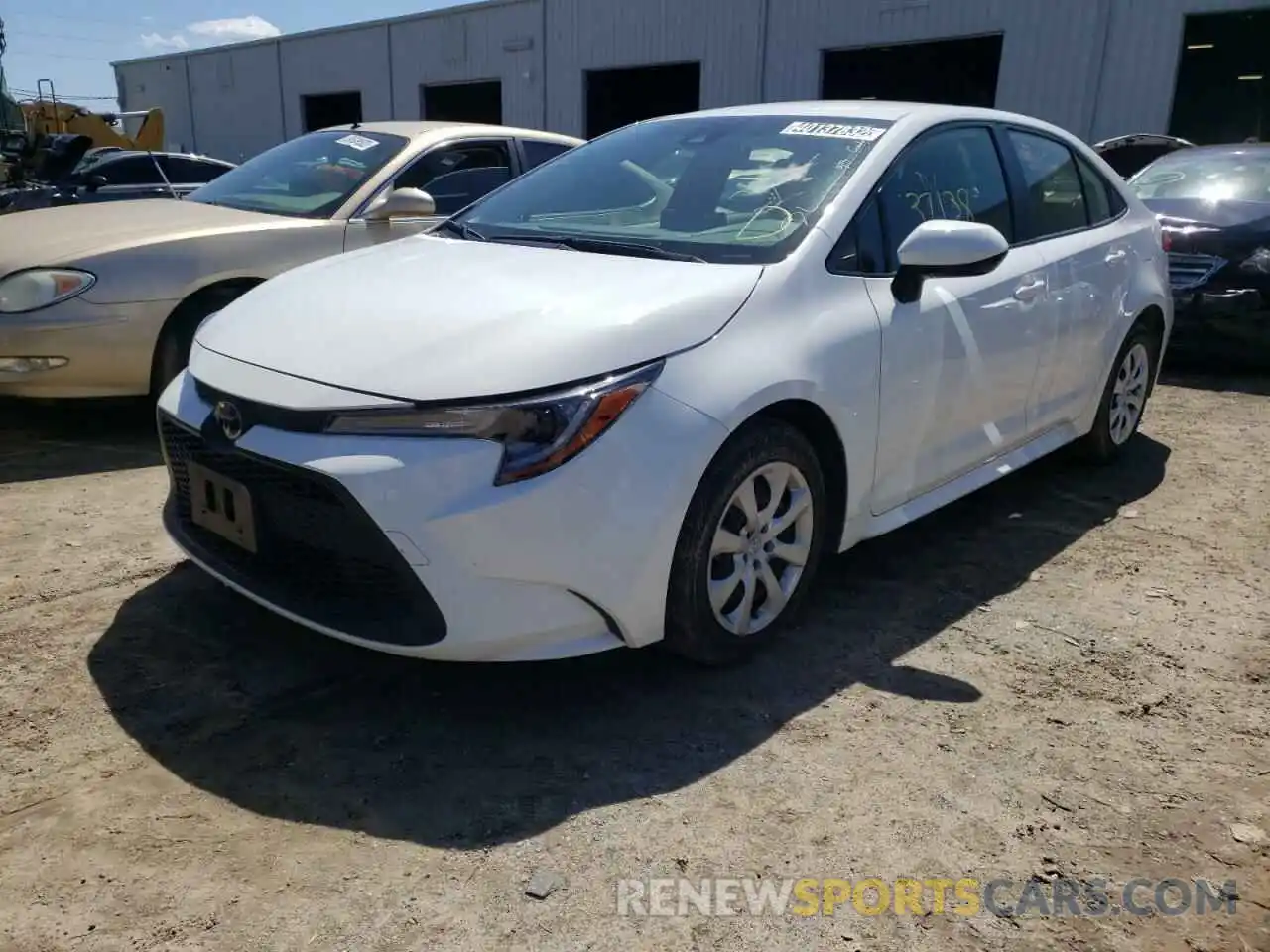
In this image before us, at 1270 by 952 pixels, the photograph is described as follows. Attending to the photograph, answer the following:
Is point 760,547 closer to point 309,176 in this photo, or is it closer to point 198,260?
point 198,260

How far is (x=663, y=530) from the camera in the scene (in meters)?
2.42

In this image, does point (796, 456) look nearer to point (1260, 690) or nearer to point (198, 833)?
point (1260, 690)

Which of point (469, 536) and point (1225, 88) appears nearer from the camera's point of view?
point (469, 536)

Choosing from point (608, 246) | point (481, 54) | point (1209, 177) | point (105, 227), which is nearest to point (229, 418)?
point (608, 246)

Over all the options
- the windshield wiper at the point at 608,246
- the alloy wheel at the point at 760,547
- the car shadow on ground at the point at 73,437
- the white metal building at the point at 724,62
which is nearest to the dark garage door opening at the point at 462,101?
the white metal building at the point at 724,62

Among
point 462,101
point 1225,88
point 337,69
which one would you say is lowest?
point 462,101

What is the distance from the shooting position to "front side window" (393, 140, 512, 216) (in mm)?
5297

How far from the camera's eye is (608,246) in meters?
3.05

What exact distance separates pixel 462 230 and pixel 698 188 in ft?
2.77

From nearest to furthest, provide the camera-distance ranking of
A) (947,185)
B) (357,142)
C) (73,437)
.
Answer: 1. (947,185)
2. (73,437)
3. (357,142)

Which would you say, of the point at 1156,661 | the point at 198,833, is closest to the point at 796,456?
the point at 1156,661

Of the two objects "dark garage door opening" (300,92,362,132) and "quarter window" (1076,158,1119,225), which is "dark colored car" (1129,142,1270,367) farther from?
"dark garage door opening" (300,92,362,132)

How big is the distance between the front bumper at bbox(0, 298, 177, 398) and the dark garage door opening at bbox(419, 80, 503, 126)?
2016 cm

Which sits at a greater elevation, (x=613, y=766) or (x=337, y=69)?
(x=337, y=69)
